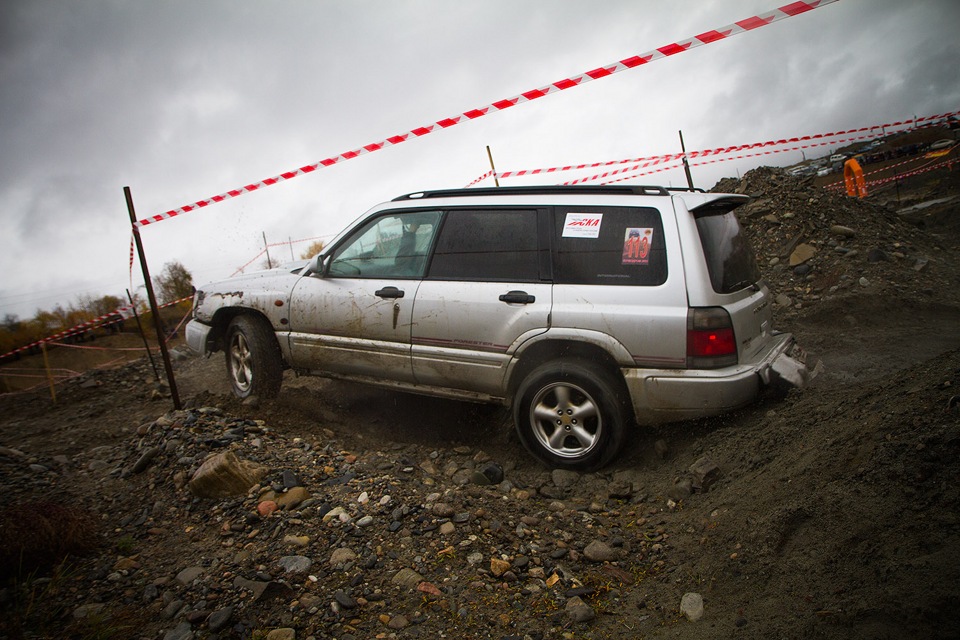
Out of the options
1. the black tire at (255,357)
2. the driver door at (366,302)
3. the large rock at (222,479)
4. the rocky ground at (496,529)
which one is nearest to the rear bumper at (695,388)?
the rocky ground at (496,529)

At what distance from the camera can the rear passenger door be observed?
3.49m

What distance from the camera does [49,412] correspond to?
7.30 m

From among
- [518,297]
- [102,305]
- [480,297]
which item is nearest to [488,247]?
[480,297]

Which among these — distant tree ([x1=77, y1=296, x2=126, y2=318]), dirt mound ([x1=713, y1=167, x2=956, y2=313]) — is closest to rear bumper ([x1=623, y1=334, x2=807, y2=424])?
dirt mound ([x1=713, y1=167, x2=956, y2=313])

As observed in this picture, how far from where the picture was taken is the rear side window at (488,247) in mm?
3590

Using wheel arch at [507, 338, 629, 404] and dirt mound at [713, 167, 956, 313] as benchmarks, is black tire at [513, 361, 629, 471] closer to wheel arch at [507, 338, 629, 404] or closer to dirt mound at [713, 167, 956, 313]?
wheel arch at [507, 338, 629, 404]

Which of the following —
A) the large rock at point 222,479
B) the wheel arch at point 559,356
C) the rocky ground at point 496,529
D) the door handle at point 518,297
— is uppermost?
the door handle at point 518,297

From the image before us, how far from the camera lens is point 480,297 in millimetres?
3598

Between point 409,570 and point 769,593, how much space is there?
148 cm

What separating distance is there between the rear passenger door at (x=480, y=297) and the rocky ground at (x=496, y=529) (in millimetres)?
689

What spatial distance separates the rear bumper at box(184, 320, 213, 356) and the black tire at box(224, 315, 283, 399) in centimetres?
28

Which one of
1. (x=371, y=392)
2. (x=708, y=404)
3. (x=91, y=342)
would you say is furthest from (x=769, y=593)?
(x=91, y=342)

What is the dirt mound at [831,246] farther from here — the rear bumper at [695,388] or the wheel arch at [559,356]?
the wheel arch at [559,356]

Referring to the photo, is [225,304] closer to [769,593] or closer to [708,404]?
[708,404]
